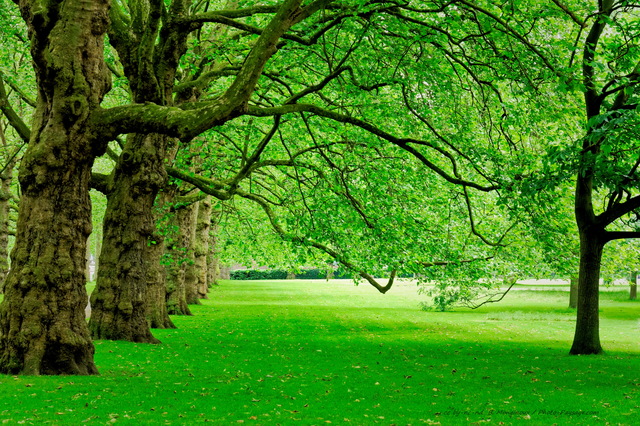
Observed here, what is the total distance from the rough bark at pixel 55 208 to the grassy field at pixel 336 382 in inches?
25.4

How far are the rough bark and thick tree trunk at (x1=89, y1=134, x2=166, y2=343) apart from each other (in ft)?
14.3

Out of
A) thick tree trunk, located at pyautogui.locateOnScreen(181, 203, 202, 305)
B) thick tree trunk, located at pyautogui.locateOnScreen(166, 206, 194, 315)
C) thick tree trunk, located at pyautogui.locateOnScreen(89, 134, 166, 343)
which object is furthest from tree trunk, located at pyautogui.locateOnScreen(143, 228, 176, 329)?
thick tree trunk, located at pyautogui.locateOnScreen(181, 203, 202, 305)

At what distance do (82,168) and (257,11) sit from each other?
5.64 m

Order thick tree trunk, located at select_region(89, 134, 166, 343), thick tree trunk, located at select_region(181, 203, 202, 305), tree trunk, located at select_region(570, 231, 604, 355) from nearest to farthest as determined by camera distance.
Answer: thick tree trunk, located at select_region(89, 134, 166, 343) → tree trunk, located at select_region(570, 231, 604, 355) → thick tree trunk, located at select_region(181, 203, 202, 305)

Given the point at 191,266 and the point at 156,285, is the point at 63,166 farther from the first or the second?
the point at 191,266

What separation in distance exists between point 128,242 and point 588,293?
477 inches

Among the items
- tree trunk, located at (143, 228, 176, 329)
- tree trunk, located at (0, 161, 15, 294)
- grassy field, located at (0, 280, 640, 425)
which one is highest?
tree trunk, located at (0, 161, 15, 294)

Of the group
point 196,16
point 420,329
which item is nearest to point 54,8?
point 196,16

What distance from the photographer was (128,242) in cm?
1557

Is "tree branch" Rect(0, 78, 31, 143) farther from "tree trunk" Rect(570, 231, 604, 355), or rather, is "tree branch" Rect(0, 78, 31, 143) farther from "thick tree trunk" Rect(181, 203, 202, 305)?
"tree trunk" Rect(570, 231, 604, 355)

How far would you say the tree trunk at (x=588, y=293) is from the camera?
16.9m

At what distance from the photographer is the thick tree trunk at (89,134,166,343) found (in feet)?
49.3

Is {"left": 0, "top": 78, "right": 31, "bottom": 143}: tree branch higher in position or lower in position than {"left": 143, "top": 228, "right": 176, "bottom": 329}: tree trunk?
higher

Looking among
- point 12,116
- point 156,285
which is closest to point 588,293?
point 156,285
